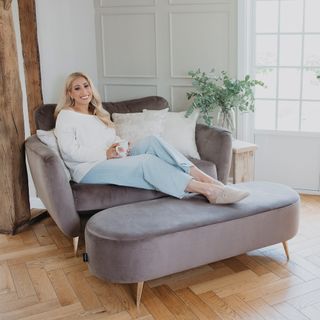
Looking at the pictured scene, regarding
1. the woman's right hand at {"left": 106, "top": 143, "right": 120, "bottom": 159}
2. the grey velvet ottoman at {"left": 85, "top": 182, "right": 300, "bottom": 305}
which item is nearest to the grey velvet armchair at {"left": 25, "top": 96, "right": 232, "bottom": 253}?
the woman's right hand at {"left": 106, "top": 143, "right": 120, "bottom": 159}

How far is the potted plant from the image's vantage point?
364cm

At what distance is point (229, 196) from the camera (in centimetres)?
268

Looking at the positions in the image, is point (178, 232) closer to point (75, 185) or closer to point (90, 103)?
point (75, 185)

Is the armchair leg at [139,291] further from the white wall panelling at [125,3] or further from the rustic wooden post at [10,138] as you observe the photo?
the white wall panelling at [125,3]

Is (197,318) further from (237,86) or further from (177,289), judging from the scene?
(237,86)

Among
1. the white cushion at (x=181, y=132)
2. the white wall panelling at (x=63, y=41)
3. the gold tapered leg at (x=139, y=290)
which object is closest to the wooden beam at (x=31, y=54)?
the white wall panelling at (x=63, y=41)

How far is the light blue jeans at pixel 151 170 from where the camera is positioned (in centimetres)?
285

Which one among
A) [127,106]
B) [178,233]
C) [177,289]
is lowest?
[177,289]

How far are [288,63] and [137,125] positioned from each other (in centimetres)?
129

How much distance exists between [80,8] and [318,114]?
6.93 ft

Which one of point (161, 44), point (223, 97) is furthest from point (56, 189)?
point (161, 44)

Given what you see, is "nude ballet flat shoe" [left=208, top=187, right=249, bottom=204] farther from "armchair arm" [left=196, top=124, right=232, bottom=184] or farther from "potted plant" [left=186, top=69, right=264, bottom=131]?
"potted plant" [left=186, top=69, right=264, bottom=131]

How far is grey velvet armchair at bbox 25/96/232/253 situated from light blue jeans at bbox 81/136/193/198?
65 millimetres

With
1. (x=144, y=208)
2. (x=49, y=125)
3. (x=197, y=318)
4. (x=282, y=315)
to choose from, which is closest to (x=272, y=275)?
(x=282, y=315)
